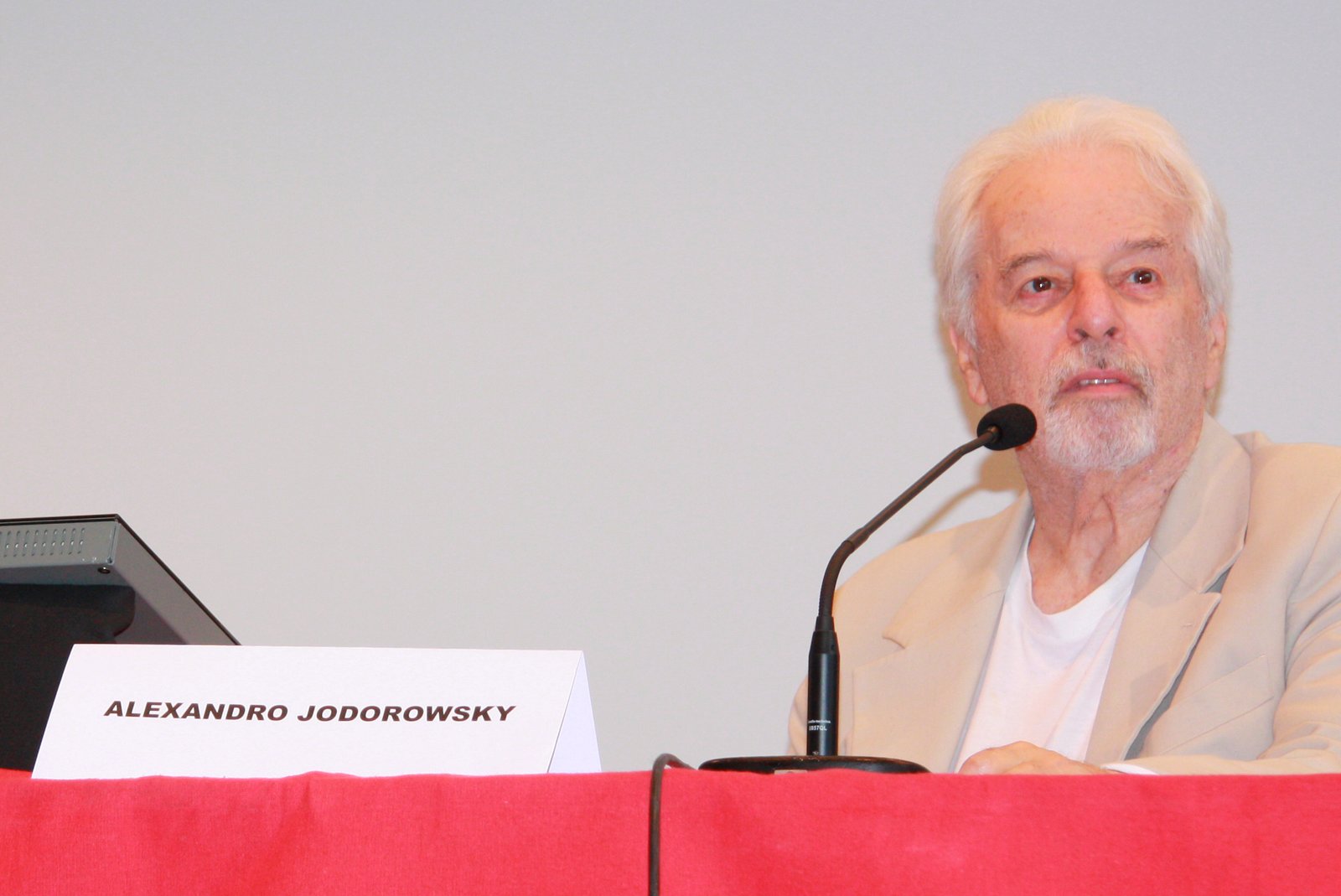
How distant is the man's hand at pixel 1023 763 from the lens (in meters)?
1.05

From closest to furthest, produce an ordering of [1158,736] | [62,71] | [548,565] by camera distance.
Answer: [1158,736] < [548,565] < [62,71]

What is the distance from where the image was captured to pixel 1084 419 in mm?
A: 1849

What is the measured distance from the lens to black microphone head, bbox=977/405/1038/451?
1.64 m

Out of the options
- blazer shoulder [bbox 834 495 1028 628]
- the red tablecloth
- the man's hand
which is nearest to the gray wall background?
blazer shoulder [bbox 834 495 1028 628]

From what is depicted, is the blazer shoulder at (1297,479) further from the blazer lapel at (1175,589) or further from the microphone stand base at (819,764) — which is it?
the microphone stand base at (819,764)

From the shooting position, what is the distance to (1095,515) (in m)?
1.93

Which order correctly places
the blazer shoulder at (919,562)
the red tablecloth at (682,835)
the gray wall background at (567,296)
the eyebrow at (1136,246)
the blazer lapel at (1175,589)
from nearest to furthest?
1. the red tablecloth at (682,835)
2. the blazer lapel at (1175,589)
3. the eyebrow at (1136,246)
4. the blazer shoulder at (919,562)
5. the gray wall background at (567,296)

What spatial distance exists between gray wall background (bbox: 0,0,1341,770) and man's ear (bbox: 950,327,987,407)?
0.79 feet

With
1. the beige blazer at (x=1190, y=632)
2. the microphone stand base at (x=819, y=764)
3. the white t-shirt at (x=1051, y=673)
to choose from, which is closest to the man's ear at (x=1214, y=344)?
the beige blazer at (x=1190, y=632)

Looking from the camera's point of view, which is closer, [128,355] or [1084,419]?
[1084,419]

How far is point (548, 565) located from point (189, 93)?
48.8 inches

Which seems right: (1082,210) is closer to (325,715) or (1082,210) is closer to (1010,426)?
(1010,426)

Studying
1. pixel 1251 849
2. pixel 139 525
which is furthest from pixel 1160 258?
pixel 139 525

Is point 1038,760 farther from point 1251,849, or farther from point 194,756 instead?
point 194,756
